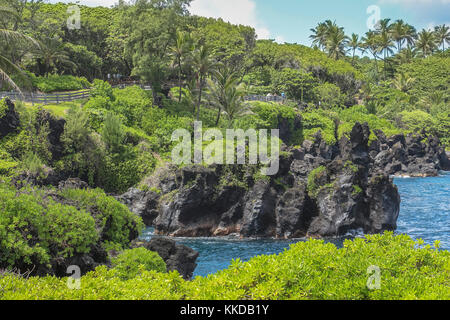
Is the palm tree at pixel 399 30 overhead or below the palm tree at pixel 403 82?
overhead

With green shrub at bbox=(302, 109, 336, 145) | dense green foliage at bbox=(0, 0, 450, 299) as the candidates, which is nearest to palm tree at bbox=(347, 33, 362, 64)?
dense green foliage at bbox=(0, 0, 450, 299)

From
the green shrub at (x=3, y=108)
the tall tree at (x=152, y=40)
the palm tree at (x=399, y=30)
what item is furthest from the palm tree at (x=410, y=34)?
the green shrub at (x=3, y=108)

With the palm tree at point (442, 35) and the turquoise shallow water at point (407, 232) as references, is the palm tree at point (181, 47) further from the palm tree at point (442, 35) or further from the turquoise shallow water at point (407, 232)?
the palm tree at point (442, 35)

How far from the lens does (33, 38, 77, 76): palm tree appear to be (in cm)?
5819

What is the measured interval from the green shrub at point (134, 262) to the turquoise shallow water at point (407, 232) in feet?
11.3

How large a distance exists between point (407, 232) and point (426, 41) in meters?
105

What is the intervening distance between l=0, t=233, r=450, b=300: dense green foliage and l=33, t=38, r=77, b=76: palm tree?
55008 millimetres

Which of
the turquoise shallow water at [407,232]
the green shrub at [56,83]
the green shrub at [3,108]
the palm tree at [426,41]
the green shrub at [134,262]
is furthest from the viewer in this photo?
the palm tree at [426,41]

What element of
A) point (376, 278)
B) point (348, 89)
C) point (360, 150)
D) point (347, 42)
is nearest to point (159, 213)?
point (360, 150)

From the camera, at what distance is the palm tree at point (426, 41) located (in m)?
123

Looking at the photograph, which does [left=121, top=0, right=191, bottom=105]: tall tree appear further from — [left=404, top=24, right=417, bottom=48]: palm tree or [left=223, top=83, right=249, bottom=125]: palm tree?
[left=404, top=24, right=417, bottom=48]: palm tree

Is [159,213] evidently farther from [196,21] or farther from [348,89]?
[348,89]

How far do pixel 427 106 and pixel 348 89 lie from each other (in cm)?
2128

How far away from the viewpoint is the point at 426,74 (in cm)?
10844
